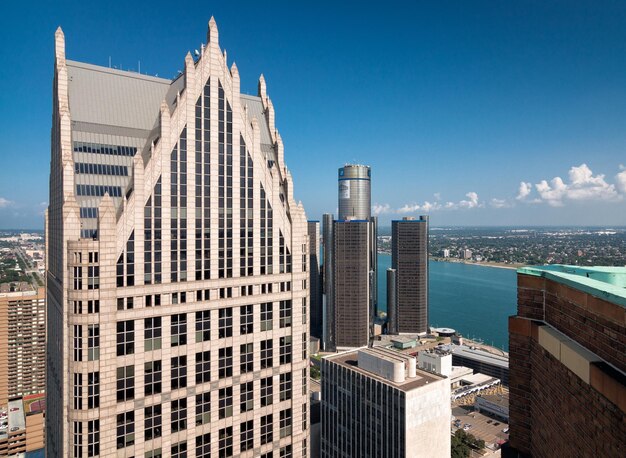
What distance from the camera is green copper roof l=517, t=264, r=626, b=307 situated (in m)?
14.5

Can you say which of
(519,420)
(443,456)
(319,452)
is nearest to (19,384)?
(319,452)

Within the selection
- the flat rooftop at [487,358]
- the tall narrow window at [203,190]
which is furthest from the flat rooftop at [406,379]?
the flat rooftop at [487,358]

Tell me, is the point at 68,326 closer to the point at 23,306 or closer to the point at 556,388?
the point at 556,388

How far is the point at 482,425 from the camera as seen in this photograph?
14488cm

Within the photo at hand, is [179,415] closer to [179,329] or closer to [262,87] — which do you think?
[179,329]

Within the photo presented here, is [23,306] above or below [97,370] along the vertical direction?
below

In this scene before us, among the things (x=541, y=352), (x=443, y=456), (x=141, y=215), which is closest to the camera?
(x=541, y=352)

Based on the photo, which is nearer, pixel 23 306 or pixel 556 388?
pixel 556 388

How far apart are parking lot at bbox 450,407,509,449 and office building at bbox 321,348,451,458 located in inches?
2146

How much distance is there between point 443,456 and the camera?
89062 mm

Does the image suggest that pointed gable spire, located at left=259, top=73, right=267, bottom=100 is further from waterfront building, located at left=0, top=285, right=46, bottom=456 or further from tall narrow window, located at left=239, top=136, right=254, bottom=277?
waterfront building, located at left=0, top=285, right=46, bottom=456

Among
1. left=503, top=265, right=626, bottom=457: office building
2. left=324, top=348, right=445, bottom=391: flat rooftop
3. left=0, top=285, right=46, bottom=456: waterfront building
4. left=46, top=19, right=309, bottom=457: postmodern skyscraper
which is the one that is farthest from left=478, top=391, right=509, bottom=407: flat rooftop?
left=0, top=285, right=46, bottom=456: waterfront building

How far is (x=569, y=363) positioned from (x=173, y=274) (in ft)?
113

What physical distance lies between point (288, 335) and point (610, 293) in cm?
3827
